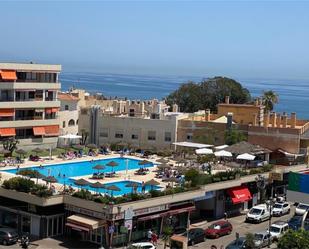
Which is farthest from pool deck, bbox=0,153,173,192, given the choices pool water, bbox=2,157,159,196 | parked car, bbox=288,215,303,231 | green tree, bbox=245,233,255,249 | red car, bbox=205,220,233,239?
green tree, bbox=245,233,255,249

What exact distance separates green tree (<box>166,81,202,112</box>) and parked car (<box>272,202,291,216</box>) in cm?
4382

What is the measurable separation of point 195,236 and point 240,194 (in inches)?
375

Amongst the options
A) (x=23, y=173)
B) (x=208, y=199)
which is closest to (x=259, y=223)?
(x=208, y=199)

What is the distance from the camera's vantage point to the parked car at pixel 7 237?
3338 cm

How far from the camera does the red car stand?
37.4 meters

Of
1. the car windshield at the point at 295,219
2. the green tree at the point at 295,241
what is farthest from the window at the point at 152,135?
the green tree at the point at 295,241

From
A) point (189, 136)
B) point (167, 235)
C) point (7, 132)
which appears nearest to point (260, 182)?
point (167, 235)

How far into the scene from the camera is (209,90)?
91.6 m

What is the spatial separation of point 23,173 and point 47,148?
18.6 metres

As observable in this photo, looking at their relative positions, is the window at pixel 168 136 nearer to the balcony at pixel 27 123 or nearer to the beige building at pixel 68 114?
the beige building at pixel 68 114

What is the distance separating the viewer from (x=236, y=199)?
43.7 meters

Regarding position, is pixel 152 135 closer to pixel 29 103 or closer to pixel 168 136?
pixel 168 136

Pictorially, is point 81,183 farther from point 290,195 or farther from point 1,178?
point 290,195

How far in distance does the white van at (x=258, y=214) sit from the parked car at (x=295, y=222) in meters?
1.89
